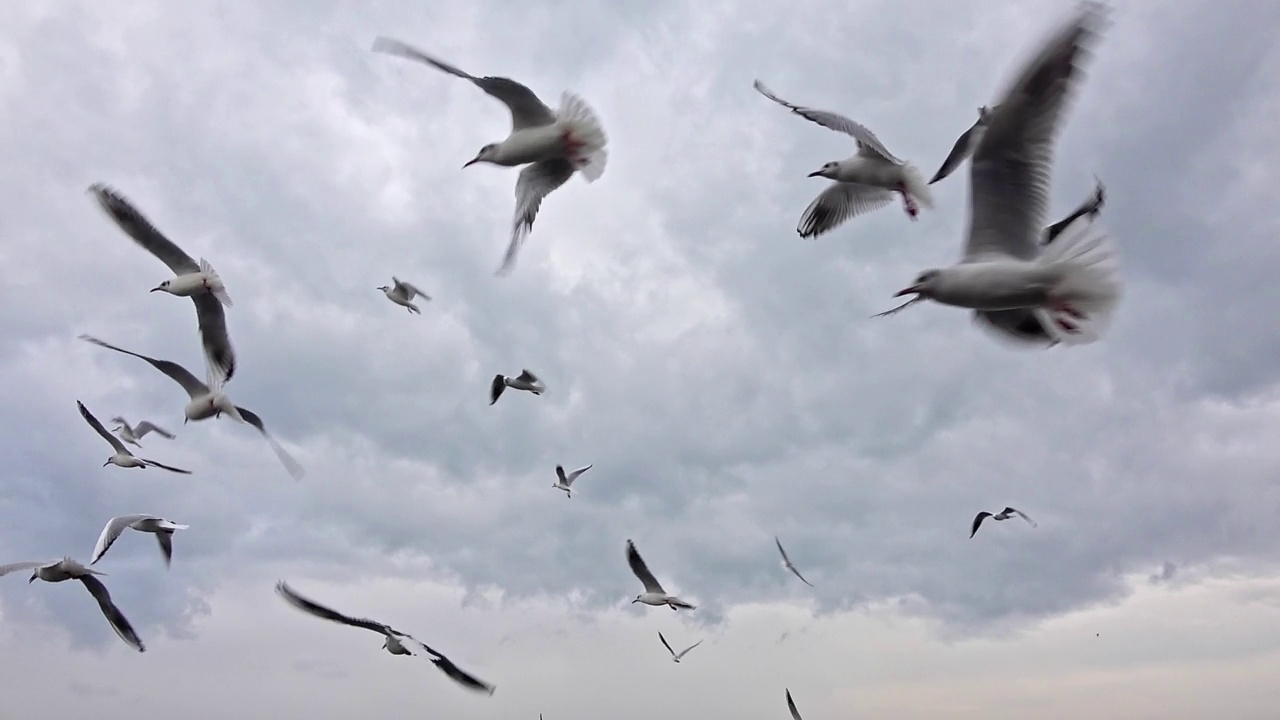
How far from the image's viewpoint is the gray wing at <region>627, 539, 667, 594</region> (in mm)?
21906

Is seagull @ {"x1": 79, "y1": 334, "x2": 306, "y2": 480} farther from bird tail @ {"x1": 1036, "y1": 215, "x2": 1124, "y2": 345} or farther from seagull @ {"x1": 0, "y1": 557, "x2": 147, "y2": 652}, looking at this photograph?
bird tail @ {"x1": 1036, "y1": 215, "x2": 1124, "y2": 345}

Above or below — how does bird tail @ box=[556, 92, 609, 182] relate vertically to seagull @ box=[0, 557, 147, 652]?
above

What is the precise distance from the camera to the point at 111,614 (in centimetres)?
1441

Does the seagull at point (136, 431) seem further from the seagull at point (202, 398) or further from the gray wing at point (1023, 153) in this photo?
the gray wing at point (1023, 153)

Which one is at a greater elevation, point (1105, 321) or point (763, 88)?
point (763, 88)

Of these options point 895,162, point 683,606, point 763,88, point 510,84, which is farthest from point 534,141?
point 683,606

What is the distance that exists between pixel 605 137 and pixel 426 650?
285 inches

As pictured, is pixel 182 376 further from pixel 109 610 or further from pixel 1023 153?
pixel 1023 153

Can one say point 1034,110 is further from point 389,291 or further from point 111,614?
point 389,291

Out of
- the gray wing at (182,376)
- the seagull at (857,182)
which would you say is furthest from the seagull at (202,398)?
the seagull at (857,182)

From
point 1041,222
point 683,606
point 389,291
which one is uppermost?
point 389,291

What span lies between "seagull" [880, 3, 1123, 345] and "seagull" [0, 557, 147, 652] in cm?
1172

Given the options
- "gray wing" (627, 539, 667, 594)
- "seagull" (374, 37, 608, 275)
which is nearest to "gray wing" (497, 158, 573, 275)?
"seagull" (374, 37, 608, 275)

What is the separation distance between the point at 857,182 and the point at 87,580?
11.3m
